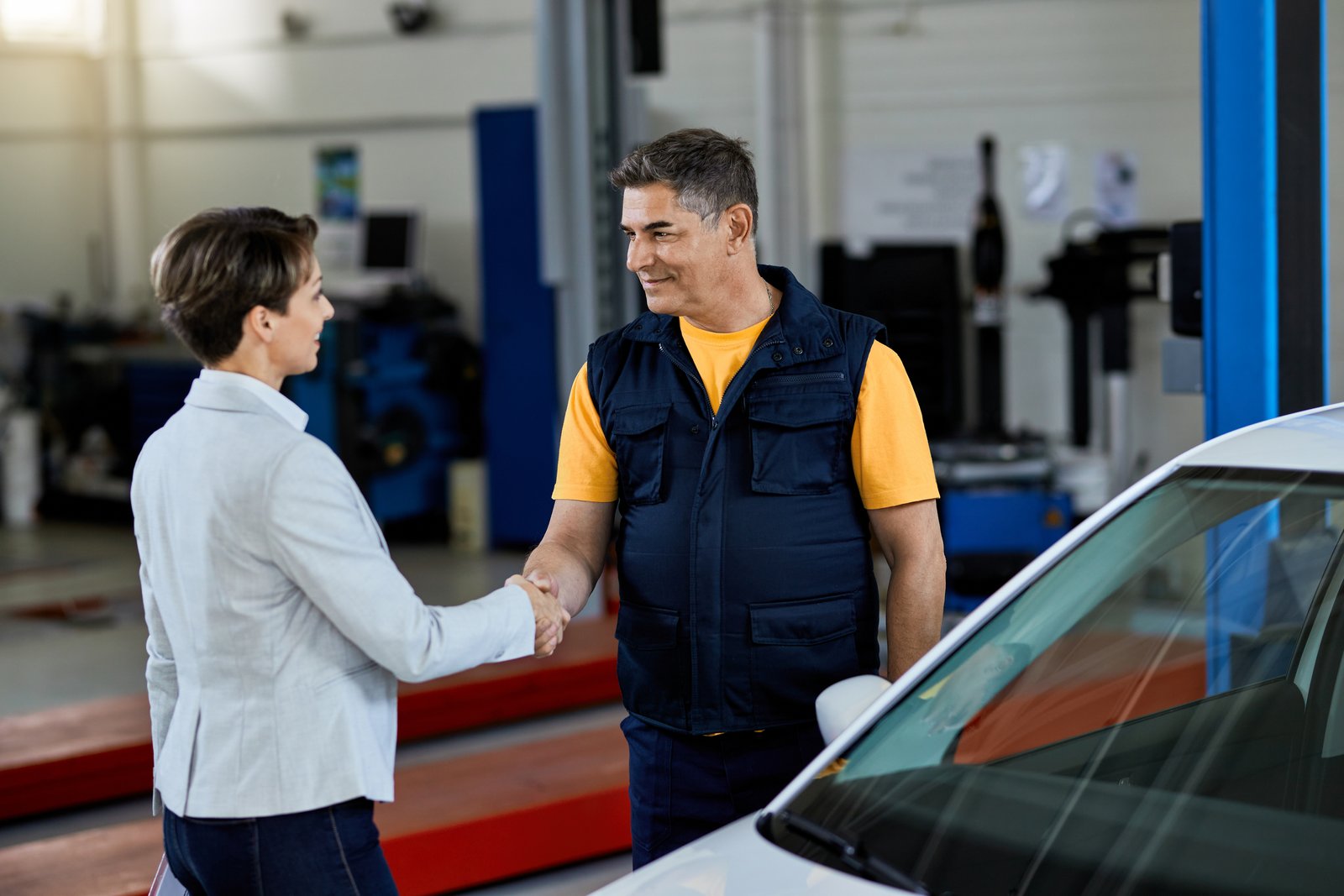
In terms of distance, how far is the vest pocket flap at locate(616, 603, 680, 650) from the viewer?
2.08 m

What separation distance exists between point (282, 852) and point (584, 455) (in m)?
0.76

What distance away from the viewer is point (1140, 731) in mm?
1848

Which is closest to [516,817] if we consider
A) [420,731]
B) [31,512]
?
[420,731]

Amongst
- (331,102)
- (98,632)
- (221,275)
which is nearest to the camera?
(221,275)

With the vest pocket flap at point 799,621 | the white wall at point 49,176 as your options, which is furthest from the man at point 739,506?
the white wall at point 49,176

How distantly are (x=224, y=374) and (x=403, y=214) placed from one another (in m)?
7.12

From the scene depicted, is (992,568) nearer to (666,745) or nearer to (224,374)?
(666,745)

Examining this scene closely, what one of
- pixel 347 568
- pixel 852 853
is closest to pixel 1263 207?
pixel 852 853

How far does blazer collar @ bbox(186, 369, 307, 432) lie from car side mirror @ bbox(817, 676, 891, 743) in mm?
702

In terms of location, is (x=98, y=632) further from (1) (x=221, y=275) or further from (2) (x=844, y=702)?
(2) (x=844, y=702)

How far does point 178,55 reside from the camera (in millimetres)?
9820

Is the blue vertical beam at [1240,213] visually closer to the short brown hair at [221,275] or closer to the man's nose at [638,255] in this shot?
the man's nose at [638,255]

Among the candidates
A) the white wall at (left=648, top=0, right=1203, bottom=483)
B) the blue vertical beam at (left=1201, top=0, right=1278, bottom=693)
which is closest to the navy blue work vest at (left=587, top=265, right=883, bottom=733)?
the blue vertical beam at (left=1201, top=0, right=1278, bottom=693)

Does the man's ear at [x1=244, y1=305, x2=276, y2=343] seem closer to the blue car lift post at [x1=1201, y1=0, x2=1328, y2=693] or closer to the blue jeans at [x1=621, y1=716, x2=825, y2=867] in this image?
the blue jeans at [x1=621, y1=716, x2=825, y2=867]
